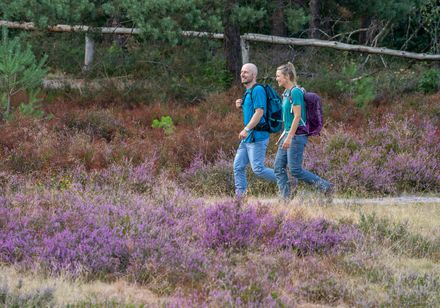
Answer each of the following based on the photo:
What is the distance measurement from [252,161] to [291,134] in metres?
0.65

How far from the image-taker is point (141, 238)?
6.98 meters

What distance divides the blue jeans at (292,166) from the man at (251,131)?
132mm

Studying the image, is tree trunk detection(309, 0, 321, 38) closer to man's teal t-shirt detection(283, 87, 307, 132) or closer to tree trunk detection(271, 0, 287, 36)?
tree trunk detection(271, 0, 287, 36)

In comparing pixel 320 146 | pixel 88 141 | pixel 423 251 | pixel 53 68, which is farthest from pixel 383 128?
pixel 53 68

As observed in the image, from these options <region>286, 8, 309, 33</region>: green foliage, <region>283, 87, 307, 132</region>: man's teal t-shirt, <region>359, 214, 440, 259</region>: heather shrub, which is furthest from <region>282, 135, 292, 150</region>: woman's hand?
<region>286, 8, 309, 33</region>: green foliage

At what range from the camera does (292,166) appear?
958cm

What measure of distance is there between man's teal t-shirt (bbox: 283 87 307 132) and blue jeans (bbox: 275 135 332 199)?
193 millimetres

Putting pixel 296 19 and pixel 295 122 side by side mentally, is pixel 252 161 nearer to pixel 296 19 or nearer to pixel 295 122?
pixel 295 122

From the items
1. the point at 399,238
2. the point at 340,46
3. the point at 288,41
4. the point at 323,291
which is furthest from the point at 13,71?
the point at 340,46

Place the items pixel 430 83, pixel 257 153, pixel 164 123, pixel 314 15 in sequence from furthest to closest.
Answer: pixel 314 15, pixel 430 83, pixel 164 123, pixel 257 153

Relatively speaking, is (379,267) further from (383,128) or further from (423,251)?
(383,128)

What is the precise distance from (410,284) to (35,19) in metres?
12.4

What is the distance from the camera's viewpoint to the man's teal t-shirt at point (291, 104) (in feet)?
→ 30.1

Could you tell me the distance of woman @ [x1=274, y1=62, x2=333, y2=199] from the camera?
30.1 ft
